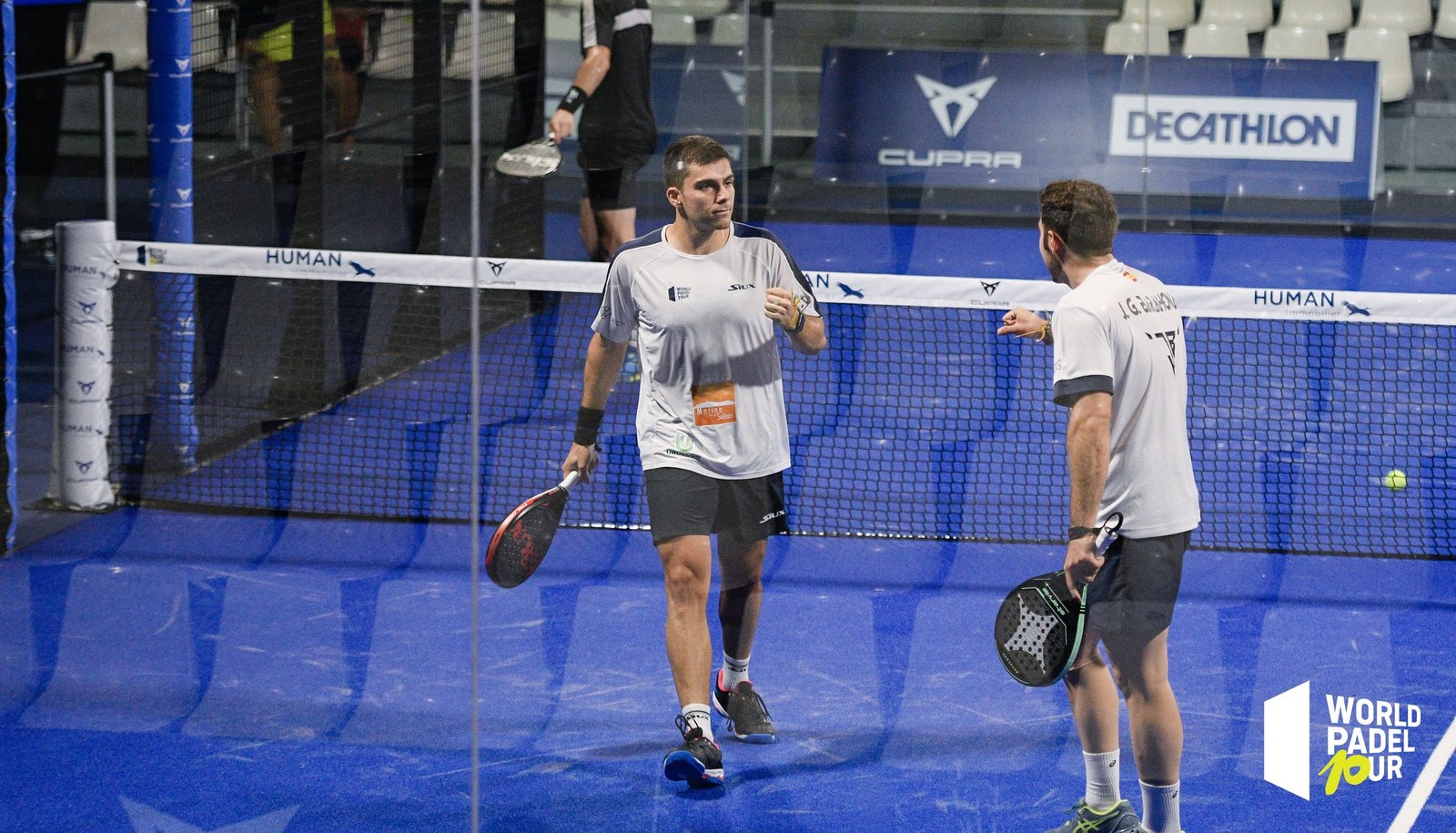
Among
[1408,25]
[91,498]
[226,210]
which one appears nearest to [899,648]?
[91,498]

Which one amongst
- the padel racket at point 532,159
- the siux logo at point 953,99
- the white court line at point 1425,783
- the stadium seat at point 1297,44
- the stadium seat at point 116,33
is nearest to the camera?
the white court line at point 1425,783

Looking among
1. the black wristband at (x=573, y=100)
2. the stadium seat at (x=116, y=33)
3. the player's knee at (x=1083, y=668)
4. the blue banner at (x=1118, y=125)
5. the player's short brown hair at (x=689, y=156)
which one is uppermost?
the stadium seat at (x=116, y=33)

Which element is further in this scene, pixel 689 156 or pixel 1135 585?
pixel 689 156

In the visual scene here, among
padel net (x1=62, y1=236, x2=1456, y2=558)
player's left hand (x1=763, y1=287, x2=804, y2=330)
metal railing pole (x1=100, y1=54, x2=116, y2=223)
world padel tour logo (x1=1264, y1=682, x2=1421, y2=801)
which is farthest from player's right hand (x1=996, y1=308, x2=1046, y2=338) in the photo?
metal railing pole (x1=100, y1=54, x2=116, y2=223)

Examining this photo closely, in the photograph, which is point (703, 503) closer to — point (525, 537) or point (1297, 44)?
point (525, 537)

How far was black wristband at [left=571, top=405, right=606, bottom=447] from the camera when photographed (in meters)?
4.30

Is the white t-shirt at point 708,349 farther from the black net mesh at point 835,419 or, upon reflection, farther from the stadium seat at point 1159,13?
the stadium seat at point 1159,13

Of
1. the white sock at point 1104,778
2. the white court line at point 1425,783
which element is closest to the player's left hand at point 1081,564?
the white sock at point 1104,778

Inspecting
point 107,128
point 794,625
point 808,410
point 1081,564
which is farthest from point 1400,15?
point 1081,564

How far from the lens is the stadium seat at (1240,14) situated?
37.0ft

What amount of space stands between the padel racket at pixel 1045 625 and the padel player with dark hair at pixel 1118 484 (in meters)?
0.02

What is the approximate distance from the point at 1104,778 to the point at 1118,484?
0.61 metres

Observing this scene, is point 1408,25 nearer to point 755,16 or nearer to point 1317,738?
point 755,16

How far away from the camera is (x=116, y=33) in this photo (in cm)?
1434
